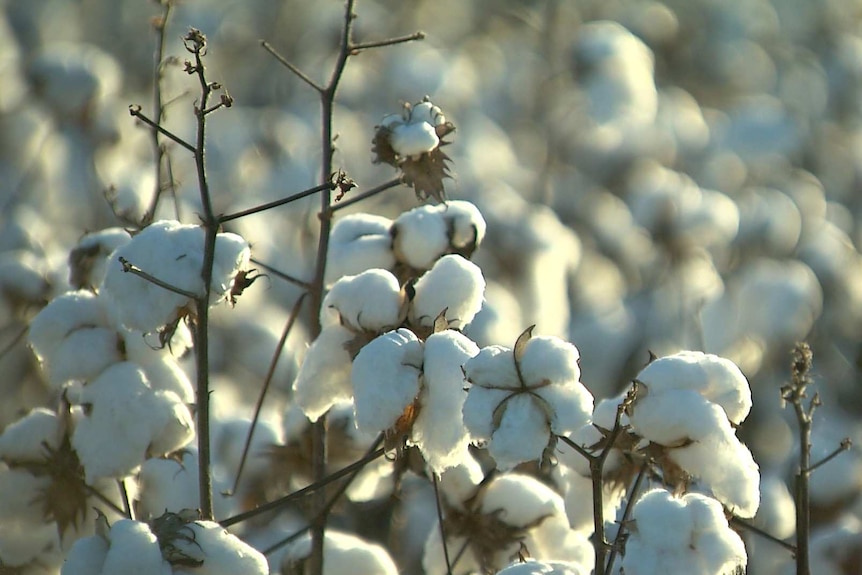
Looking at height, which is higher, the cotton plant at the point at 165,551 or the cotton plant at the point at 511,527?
the cotton plant at the point at 511,527

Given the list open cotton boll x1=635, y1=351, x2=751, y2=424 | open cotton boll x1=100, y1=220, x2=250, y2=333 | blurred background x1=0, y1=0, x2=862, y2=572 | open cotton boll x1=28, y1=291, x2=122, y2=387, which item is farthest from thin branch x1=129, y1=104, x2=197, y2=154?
blurred background x1=0, y1=0, x2=862, y2=572

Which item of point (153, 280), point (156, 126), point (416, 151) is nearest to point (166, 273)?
point (153, 280)

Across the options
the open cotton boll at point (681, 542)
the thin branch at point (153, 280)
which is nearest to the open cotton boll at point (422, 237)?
the thin branch at point (153, 280)

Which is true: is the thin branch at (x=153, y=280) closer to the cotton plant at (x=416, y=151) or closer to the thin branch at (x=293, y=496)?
the thin branch at (x=293, y=496)

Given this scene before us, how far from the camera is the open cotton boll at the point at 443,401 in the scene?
141 cm

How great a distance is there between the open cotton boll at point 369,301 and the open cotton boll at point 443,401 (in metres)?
0.13

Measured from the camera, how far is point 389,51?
9.00m

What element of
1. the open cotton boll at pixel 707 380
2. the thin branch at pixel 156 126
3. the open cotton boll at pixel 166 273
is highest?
the thin branch at pixel 156 126

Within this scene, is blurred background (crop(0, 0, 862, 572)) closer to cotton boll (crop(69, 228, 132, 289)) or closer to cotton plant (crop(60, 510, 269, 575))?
cotton boll (crop(69, 228, 132, 289))

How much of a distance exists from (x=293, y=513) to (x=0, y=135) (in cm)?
291

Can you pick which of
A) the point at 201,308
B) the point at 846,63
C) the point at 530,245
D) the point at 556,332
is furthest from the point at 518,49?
the point at 201,308

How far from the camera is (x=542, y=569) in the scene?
1.44m

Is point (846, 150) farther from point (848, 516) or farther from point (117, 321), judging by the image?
point (117, 321)

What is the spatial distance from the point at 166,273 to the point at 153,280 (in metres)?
0.07
